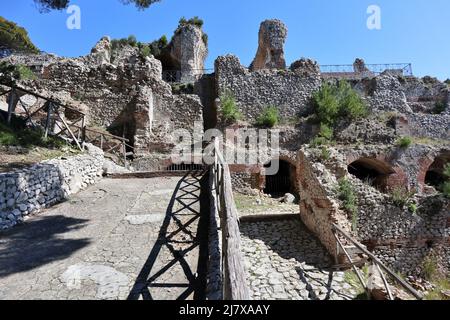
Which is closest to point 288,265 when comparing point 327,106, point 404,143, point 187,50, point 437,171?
point 404,143

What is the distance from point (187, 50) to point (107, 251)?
873 inches

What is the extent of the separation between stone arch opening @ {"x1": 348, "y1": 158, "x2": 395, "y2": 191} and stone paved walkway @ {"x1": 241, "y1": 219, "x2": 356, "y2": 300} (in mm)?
7382

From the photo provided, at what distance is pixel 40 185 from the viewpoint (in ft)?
20.7

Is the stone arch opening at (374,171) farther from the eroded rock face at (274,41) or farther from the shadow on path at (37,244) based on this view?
the shadow on path at (37,244)

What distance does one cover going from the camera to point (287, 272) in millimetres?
6371

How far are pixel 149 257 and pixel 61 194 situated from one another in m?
4.00

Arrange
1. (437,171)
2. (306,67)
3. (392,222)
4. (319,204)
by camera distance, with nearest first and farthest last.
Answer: (319,204), (392,222), (437,171), (306,67)

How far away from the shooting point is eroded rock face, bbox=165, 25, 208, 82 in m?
23.8

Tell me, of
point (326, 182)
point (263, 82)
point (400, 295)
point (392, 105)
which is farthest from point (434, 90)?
point (400, 295)

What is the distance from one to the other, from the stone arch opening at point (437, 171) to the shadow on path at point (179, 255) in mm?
14626

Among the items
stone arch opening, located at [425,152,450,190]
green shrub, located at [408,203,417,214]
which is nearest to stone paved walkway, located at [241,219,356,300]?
green shrub, located at [408,203,417,214]

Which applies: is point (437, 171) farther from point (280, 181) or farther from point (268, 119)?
point (268, 119)

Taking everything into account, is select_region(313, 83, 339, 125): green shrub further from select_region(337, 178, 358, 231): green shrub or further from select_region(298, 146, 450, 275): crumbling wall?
select_region(337, 178, 358, 231): green shrub

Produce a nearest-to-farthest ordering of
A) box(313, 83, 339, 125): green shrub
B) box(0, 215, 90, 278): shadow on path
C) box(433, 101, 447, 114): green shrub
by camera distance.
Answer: box(0, 215, 90, 278): shadow on path, box(313, 83, 339, 125): green shrub, box(433, 101, 447, 114): green shrub
